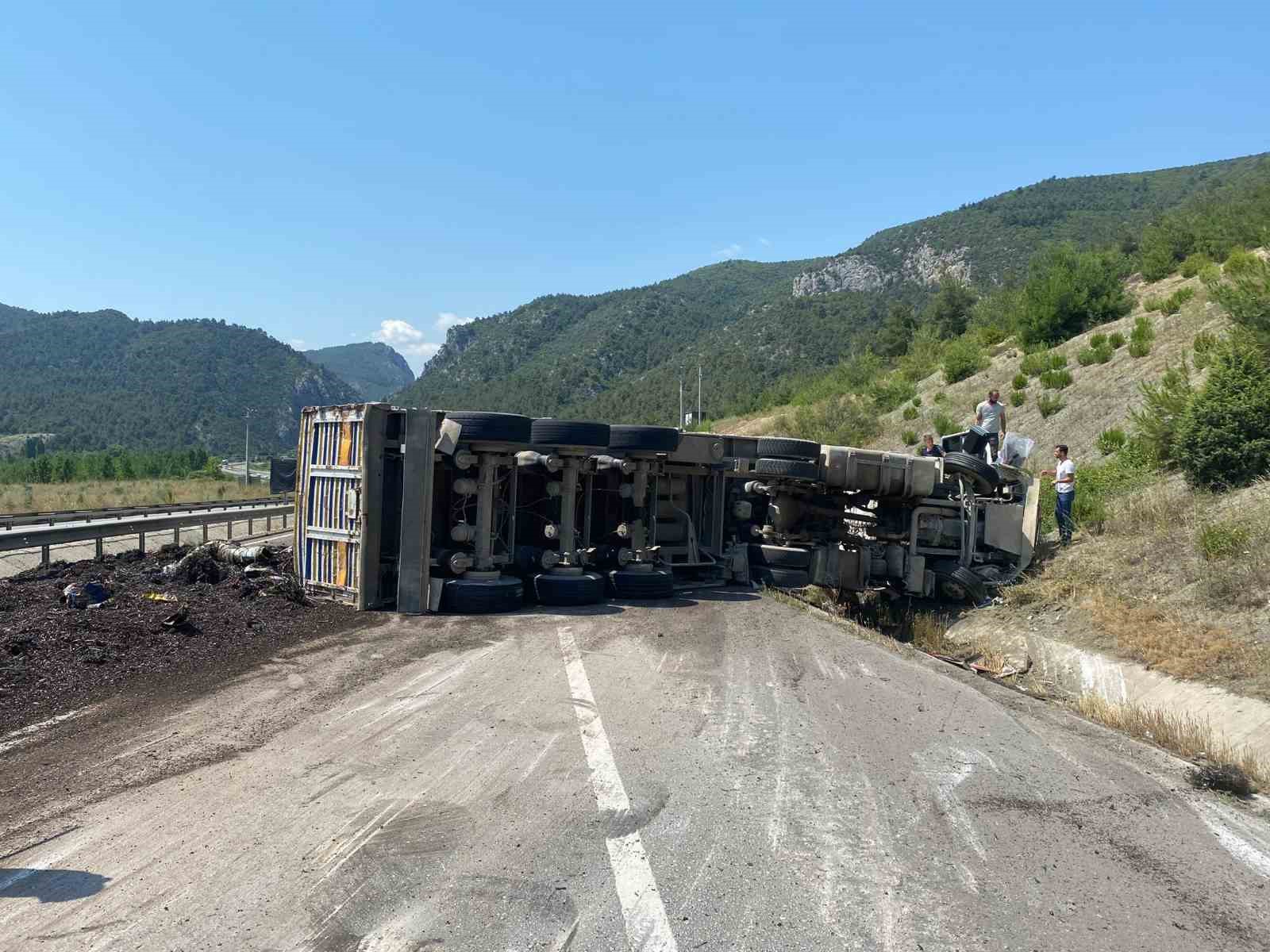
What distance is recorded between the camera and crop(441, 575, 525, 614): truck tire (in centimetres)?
1023

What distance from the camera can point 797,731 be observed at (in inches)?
240

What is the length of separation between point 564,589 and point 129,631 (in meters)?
4.55

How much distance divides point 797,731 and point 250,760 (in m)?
3.45

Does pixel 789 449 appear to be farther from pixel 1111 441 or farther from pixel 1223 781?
pixel 1111 441

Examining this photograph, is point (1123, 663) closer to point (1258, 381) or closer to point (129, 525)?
point (1258, 381)

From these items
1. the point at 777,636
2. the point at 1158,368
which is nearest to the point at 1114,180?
the point at 1158,368

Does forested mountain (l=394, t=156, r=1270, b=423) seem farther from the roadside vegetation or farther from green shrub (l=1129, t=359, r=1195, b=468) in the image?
green shrub (l=1129, t=359, r=1195, b=468)

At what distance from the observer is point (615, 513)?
12.9 meters

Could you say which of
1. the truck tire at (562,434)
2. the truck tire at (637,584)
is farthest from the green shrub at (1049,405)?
the truck tire at (562,434)

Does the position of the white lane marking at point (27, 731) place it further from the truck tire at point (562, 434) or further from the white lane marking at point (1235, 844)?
the white lane marking at point (1235, 844)

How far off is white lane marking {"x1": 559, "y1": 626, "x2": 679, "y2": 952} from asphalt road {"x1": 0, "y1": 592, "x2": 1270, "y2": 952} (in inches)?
0.6

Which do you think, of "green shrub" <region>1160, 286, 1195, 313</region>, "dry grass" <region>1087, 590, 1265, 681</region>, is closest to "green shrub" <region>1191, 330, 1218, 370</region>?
"dry grass" <region>1087, 590, 1265, 681</region>

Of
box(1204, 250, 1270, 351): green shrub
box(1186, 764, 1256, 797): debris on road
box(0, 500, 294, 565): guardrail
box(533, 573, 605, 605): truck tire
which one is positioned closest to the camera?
box(1186, 764, 1256, 797): debris on road

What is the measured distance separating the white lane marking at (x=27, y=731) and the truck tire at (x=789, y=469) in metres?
8.36
